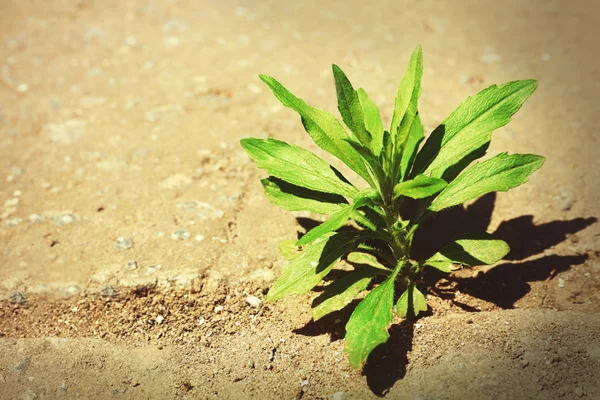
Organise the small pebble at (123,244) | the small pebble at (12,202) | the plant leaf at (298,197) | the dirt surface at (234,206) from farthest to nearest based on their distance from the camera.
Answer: the small pebble at (12,202) < the small pebble at (123,244) < the plant leaf at (298,197) < the dirt surface at (234,206)

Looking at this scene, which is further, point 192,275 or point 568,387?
point 192,275

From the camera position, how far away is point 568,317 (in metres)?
2.46

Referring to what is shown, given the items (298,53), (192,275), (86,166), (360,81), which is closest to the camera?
(192,275)

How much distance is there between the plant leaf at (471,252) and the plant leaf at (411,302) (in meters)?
0.15

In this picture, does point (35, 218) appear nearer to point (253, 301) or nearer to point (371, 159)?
point (253, 301)

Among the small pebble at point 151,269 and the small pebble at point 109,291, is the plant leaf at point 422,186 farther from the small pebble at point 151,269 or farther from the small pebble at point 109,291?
the small pebble at point 109,291

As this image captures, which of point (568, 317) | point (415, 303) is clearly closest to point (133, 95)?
point (415, 303)

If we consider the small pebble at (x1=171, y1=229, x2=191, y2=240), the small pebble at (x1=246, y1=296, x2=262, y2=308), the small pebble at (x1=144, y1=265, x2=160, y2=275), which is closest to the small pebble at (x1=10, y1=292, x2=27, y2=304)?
the small pebble at (x1=144, y1=265, x2=160, y2=275)

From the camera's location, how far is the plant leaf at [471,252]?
2.40 meters

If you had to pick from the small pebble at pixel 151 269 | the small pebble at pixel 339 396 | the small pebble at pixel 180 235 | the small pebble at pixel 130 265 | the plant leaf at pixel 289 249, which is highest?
the plant leaf at pixel 289 249

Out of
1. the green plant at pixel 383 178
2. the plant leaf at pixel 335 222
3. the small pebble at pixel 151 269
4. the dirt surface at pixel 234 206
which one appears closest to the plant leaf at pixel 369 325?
the green plant at pixel 383 178

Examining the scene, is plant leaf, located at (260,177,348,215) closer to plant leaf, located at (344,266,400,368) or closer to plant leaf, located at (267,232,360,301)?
plant leaf, located at (267,232,360,301)

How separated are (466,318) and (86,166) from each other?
2.56 meters

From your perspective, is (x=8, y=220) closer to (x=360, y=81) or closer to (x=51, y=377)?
(x=51, y=377)
